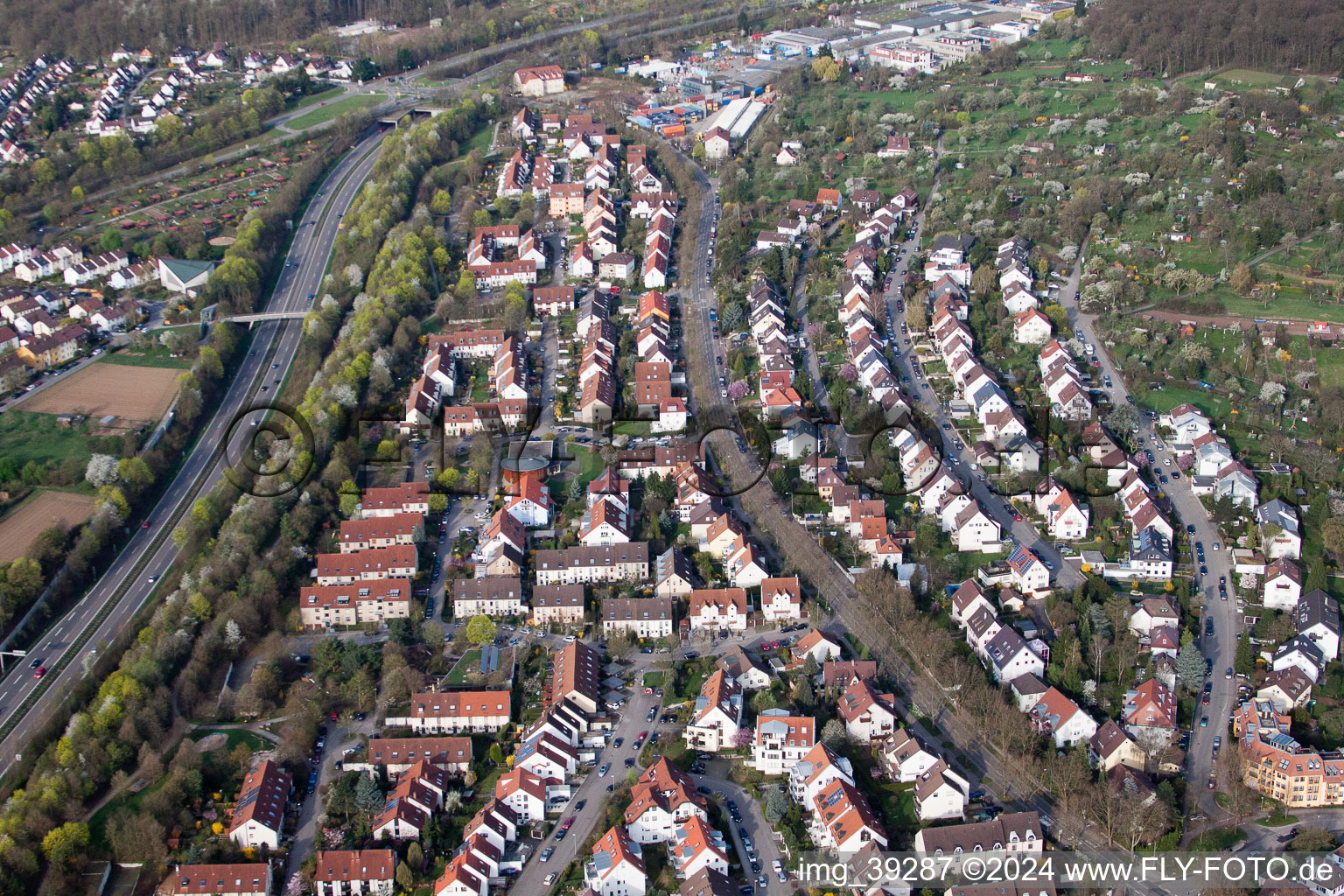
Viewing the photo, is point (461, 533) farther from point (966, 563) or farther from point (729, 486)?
point (966, 563)

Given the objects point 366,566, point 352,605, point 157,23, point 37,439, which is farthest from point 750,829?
point 157,23

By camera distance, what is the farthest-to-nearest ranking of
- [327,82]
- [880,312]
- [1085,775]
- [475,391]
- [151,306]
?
[327,82]
[151,306]
[880,312]
[475,391]
[1085,775]

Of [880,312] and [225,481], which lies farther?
[880,312]

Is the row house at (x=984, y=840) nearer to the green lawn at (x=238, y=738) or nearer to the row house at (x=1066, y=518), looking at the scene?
the row house at (x=1066, y=518)

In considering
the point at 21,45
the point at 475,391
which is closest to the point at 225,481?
the point at 475,391

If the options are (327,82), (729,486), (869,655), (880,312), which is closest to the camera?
(869,655)

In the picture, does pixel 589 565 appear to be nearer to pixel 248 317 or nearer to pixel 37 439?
pixel 37 439
